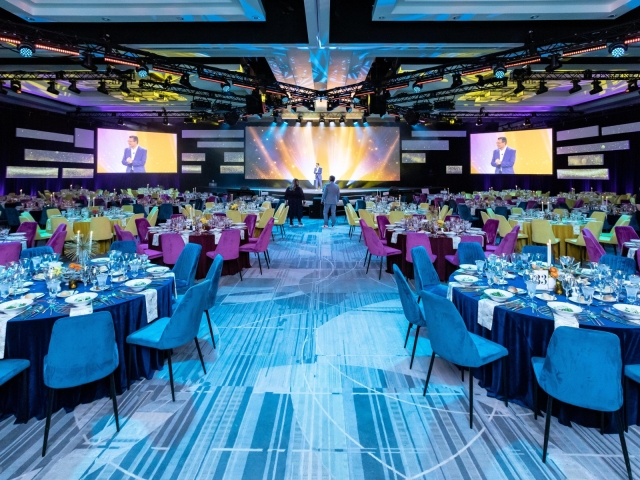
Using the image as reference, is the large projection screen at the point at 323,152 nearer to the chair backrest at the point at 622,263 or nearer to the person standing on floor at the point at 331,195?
the person standing on floor at the point at 331,195

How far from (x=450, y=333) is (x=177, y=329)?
1.84 meters

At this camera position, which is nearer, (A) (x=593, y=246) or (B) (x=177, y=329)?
(B) (x=177, y=329)

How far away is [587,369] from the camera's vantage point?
7.16 ft

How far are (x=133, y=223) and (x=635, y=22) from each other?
8870 millimetres

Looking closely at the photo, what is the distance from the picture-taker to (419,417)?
284cm

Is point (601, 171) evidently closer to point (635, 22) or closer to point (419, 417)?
point (635, 22)

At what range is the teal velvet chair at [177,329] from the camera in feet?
9.49

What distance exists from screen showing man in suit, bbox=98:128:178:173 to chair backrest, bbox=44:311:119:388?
18.0 metres

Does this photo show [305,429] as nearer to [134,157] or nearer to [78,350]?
[78,350]

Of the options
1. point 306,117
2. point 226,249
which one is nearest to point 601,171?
point 306,117

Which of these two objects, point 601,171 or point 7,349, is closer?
point 7,349

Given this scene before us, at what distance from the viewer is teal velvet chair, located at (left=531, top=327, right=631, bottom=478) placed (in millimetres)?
2127

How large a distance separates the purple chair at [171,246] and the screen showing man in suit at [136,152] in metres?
14.8

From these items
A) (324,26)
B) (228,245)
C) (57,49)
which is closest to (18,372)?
(228,245)
